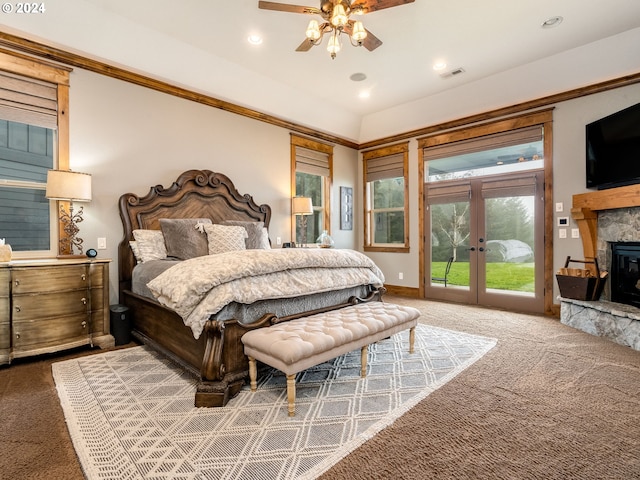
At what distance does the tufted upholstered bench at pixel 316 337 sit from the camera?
1884 mm

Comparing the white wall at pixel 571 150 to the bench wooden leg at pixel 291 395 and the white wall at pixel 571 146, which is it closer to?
the white wall at pixel 571 146

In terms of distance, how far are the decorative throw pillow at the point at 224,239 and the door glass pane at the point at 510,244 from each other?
3.71 metres

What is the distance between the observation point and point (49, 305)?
9.04ft

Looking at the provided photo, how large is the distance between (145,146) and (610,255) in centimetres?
564

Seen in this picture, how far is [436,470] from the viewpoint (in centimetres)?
145

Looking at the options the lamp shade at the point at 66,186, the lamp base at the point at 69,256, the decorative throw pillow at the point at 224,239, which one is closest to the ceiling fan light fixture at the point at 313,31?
the decorative throw pillow at the point at 224,239

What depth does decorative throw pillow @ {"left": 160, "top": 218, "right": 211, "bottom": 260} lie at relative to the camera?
141 inches

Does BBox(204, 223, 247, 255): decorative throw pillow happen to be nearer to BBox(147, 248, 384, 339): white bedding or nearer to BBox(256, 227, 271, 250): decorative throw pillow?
BBox(256, 227, 271, 250): decorative throw pillow

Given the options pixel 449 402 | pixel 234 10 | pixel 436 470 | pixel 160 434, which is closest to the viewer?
pixel 436 470

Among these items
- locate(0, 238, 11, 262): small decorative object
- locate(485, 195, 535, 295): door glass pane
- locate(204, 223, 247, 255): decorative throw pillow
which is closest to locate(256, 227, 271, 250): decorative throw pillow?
locate(204, 223, 247, 255): decorative throw pillow

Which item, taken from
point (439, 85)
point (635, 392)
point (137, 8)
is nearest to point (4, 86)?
point (137, 8)

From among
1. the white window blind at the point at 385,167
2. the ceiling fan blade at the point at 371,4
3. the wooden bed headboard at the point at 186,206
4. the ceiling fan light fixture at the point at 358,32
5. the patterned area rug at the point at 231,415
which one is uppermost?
the ceiling fan blade at the point at 371,4

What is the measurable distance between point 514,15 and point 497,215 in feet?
8.51

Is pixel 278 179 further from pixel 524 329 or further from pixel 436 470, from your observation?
pixel 436 470
